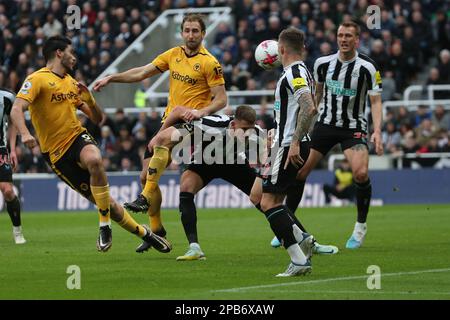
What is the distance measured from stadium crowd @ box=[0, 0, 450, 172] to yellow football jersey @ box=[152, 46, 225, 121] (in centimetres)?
1250

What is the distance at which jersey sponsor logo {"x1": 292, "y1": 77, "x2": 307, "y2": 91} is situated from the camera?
31.2 ft

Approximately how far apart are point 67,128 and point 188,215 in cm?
164

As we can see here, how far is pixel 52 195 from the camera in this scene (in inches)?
990

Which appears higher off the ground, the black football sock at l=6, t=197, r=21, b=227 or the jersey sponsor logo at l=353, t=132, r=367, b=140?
the jersey sponsor logo at l=353, t=132, r=367, b=140

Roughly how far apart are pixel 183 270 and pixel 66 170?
80.6 inches

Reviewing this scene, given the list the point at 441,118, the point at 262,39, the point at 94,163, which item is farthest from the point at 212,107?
the point at 262,39

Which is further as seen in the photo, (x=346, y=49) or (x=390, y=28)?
(x=390, y=28)

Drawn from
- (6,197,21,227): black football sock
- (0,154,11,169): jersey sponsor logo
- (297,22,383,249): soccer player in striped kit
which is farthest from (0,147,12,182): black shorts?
(297,22,383,249): soccer player in striped kit

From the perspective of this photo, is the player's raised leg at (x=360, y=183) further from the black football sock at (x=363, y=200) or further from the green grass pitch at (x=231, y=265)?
the green grass pitch at (x=231, y=265)

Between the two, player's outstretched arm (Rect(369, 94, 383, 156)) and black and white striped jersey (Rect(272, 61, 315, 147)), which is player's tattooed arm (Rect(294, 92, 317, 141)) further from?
player's outstretched arm (Rect(369, 94, 383, 156))

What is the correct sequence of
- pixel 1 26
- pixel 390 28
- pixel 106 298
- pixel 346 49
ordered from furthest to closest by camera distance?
pixel 1 26 → pixel 390 28 → pixel 346 49 → pixel 106 298
